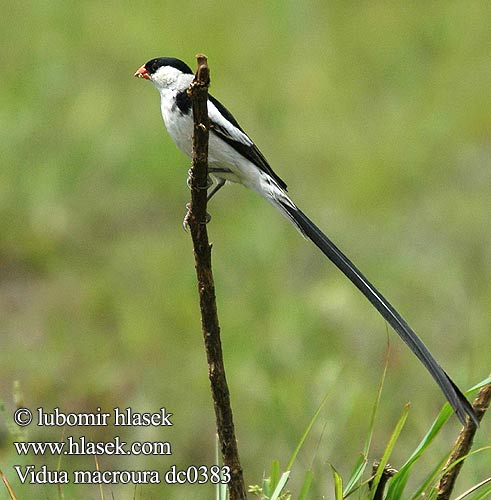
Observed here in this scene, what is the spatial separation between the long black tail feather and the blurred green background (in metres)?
0.87

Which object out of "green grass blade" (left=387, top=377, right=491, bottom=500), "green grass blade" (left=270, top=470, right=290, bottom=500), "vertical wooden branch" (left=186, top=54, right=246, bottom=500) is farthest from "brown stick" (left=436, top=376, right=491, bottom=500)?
"vertical wooden branch" (left=186, top=54, right=246, bottom=500)

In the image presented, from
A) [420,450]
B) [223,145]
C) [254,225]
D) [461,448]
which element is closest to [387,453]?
[420,450]

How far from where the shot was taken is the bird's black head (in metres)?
3.63

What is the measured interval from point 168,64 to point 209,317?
1157 mm

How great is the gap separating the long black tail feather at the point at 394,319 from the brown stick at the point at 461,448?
92 mm


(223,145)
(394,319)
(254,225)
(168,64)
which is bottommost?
(394,319)

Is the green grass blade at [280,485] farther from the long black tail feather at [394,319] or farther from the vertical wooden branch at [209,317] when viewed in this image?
the long black tail feather at [394,319]

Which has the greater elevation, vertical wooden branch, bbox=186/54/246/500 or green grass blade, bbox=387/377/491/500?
vertical wooden branch, bbox=186/54/246/500

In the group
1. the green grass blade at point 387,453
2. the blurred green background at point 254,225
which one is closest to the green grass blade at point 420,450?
the green grass blade at point 387,453

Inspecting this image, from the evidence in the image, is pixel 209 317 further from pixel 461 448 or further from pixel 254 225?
pixel 254 225

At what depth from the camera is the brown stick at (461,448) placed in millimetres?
2762

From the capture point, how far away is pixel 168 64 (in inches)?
144

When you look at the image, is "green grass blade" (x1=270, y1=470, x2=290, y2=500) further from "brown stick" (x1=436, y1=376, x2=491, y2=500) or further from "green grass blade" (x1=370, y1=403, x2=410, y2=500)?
"brown stick" (x1=436, y1=376, x2=491, y2=500)

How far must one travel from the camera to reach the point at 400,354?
5.95 metres
